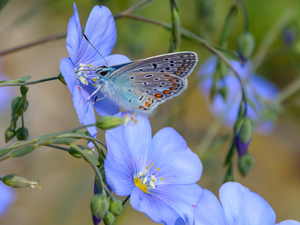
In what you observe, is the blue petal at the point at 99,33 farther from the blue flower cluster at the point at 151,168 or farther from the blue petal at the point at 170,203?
the blue petal at the point at 170,203

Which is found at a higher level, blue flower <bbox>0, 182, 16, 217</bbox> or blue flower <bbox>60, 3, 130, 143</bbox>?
blue flower <bbox>60, 3, 130, 143</bbox>

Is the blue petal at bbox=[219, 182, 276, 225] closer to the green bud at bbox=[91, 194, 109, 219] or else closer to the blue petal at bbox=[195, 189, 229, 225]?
the blue petal at bbox=[195, 189, 229, 225]

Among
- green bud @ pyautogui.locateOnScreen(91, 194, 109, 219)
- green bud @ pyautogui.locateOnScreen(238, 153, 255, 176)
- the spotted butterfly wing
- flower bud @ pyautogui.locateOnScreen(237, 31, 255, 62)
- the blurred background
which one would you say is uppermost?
flower bud @ pyautogui.locateOnScreen(237, 31, 255, 62)

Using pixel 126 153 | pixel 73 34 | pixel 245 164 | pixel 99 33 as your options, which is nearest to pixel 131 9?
pixel 99 33

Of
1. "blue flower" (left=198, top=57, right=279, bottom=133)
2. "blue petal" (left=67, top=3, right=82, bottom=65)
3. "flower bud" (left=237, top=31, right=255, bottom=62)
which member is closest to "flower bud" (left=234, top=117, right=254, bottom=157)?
"flower bud" (left=237, top=31, right=255, bottom=62)

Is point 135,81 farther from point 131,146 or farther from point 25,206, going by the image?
point 25,206

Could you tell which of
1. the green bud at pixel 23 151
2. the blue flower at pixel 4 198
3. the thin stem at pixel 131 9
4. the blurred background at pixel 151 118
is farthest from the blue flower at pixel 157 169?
the blurred background at pixel 151 118

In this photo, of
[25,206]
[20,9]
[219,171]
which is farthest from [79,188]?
[20,9]
